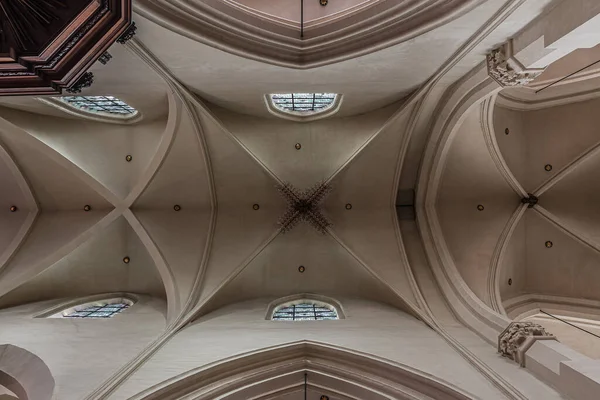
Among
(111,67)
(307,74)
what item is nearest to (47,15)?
(111,67)

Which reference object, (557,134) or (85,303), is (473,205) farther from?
(85,303)

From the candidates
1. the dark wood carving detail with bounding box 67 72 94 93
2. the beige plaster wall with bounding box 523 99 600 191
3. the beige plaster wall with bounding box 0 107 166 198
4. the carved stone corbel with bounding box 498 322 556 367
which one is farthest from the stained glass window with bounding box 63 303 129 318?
the beige plaster wall with bounding box 523 99 600 191

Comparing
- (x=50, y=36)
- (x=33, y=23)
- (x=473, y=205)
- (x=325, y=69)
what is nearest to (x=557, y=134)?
(x=473, y=205)

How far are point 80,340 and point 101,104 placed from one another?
564 cm

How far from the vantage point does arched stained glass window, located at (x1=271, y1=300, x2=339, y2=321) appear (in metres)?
9.16

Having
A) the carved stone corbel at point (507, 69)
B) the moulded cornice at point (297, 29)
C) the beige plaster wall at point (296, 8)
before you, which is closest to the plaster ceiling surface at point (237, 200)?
the beige plaster wall at point (296, 8)

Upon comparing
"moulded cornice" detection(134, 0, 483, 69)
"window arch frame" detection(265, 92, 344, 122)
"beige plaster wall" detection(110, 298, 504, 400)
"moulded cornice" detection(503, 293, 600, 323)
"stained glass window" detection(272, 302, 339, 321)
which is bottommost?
"beige plaster wall" detection(110, 298, 504, 400)

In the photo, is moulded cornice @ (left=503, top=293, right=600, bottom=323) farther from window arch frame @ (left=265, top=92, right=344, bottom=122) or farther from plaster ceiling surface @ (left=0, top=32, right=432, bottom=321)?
window arch frame @ (left=265, top=92, right=344, bottom=122)

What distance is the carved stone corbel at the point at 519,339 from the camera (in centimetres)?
614

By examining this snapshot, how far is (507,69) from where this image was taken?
255 inches

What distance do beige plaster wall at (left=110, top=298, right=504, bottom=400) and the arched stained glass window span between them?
44 centimetres

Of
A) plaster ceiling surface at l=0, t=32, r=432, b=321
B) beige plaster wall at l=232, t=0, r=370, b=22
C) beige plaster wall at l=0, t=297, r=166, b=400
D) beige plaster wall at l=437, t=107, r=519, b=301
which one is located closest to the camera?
beige plaster wall at l=0, t=297, r=166, b=400

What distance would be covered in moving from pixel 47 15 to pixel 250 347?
538 cm

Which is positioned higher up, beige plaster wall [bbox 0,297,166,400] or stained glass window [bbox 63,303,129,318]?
stained glass window [bbox 63,303,129,318]
